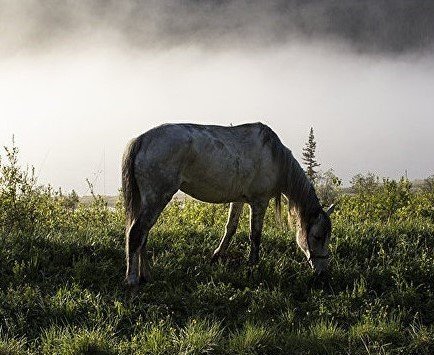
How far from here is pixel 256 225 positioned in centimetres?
836

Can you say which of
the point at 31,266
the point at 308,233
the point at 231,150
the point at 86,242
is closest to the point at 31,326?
the point at 31,266

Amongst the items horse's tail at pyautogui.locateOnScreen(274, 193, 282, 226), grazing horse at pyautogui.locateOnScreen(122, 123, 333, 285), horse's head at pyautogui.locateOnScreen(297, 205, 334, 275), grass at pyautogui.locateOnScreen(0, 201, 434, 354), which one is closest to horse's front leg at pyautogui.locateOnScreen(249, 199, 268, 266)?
grazing horse at pyautogui.locateOnScreen(122, 123, 333, 285)

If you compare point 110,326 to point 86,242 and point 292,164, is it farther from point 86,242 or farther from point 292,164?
point 292,164

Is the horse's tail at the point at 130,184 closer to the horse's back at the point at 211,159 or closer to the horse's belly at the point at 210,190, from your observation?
the horse's back at the point at 211,159

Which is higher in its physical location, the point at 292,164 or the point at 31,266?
the point at 292,164

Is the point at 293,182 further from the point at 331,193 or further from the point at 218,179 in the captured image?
the point at 331,193

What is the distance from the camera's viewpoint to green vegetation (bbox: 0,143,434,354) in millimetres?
5582

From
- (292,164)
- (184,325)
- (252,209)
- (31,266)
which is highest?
(292,164)

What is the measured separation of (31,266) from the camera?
7.76 metres

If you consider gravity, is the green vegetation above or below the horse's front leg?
below

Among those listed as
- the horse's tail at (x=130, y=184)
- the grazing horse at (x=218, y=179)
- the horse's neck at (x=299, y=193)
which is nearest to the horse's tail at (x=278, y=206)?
the grazing horse at (x=218, y=179)

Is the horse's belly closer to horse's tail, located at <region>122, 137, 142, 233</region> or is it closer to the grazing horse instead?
the grazing horse

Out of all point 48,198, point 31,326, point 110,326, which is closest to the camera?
point 110,326

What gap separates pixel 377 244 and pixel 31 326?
6273 millimetres
